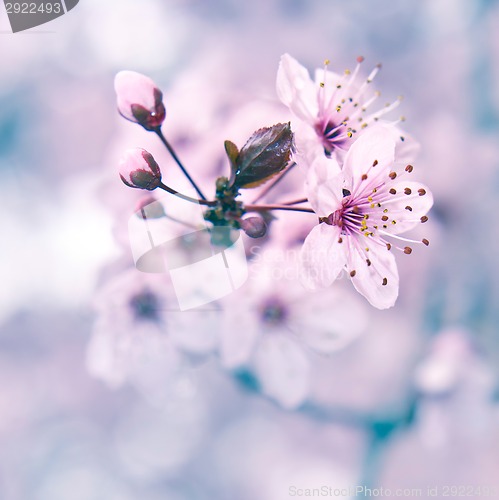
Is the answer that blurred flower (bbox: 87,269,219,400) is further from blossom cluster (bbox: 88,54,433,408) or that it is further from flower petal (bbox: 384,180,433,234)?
flower petal (bbox: 384,180,433,234)

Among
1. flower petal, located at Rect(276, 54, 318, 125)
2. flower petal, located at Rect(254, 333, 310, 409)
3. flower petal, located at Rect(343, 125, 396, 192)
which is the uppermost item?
flower petal, located at Rect(276, 54, 318, 125)

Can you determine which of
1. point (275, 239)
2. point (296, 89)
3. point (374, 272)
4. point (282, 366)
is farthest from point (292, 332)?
point (296, 89)

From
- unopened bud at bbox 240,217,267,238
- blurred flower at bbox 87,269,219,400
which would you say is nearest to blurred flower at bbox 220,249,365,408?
blurred flower at bbox 87,269,219,400

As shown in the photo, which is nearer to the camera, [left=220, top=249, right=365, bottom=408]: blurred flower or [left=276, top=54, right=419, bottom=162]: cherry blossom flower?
[left=276, top=54, right=419, bottom=162]: cherry blossom flower

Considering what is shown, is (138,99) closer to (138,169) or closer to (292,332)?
(138,169)

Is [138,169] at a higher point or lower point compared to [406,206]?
higher

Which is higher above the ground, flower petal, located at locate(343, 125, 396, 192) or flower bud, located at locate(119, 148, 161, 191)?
flower bud, located at locate(119, 148, 161, 191)

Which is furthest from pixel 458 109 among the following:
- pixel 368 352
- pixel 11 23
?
pixel 11 23

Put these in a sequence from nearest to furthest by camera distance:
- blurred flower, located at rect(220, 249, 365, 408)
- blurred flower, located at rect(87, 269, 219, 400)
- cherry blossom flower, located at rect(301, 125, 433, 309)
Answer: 1. cherry blossom flower, located at rect(301, 125, 433, 309)
2. blurred flower, located at rect(87, 269, 219, 400)
3. blurred flower, located at rect(220, 249, 365, 408)
